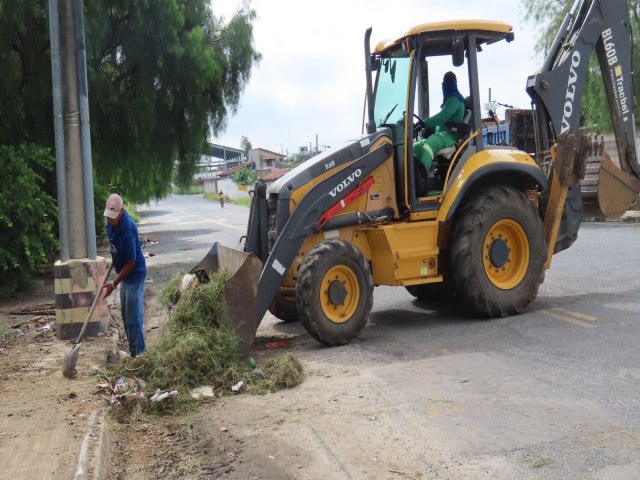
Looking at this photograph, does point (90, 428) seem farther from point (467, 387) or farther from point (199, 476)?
point (467, 387)

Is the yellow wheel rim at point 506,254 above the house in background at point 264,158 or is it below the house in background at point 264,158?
below

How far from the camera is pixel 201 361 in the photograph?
6.47 metres

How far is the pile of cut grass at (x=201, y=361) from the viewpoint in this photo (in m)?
6.23

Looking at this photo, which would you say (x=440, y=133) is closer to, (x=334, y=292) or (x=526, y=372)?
(x=334, y=292)

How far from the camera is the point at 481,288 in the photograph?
26.6 feet

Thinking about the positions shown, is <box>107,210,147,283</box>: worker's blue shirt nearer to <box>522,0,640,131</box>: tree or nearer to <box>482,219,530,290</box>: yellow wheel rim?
<box>482,219,530,290</box>: yellow wheel rim

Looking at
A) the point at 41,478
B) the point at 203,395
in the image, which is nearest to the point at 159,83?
the point at 203,395

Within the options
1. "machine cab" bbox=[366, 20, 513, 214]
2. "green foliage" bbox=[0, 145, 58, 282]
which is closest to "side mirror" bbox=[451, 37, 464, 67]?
"machine cab" bbox=[366, 20, 513, 214]

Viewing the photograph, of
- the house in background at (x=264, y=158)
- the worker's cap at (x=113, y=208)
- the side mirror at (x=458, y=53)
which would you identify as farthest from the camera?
the house in background at (x=264, y=158)

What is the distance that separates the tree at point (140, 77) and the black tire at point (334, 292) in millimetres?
9615

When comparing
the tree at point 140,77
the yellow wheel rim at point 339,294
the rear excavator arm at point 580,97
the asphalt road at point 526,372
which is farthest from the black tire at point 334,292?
the tree at point 140,77

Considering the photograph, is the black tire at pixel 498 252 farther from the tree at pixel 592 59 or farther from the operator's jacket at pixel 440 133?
the tree at pixel 592 59

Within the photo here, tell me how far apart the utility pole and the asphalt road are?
223cm

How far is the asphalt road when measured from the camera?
434cm
